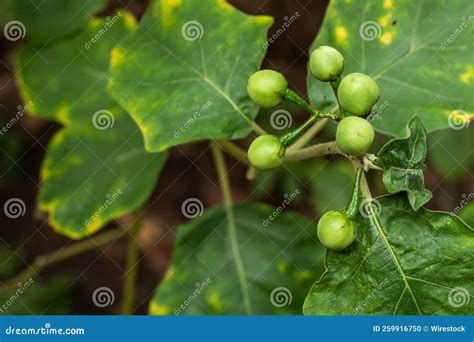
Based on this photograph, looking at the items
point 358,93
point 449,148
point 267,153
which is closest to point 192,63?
point 267,153

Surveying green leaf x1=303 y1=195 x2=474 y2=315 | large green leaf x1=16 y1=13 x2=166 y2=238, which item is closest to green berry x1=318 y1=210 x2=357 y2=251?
green leaf x1=303 y1=195 x2=474 y2=315

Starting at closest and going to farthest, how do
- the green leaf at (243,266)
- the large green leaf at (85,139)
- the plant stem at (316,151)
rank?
the plant stem at (316,151)
the green leaf at (243,266)
the large green leaf at (85,139)

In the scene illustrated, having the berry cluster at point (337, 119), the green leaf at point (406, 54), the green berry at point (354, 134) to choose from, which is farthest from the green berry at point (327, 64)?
the green leaf at point (406, 54)

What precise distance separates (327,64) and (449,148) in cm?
154

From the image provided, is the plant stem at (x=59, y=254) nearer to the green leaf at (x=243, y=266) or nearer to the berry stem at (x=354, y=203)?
the green leaf at (x=243, y=266)

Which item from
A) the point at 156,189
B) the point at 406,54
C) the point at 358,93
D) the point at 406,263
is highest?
the point at 358,93

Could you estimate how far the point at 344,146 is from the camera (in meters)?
1.67

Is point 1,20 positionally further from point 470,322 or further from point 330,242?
point 470,322

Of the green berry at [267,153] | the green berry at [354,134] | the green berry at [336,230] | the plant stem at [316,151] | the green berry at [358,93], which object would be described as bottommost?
the green berry at [336,230]

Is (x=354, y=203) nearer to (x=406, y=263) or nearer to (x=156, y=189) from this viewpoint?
(x=406, y=263)

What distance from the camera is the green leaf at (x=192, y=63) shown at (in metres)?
2.15

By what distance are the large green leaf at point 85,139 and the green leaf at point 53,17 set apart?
4cm

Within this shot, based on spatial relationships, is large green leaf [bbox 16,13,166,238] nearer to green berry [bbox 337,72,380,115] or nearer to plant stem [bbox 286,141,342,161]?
plant stem [bbox 286,141,342,161]

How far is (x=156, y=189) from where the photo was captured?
3482 mm
